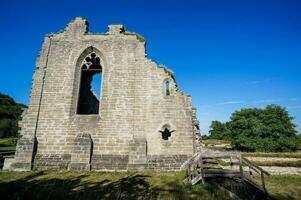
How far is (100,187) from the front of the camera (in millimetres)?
7523

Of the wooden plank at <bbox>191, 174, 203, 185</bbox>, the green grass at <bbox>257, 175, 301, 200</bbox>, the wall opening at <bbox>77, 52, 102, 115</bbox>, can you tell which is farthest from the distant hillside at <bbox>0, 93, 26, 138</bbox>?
Result: the green grass at <bbox>257, 175, 301, 200</bbox>

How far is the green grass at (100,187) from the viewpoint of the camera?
21.2 ft

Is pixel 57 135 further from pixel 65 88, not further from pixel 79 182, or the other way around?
pixel 79 182

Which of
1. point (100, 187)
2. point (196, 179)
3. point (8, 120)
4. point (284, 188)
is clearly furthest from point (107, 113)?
point (8, 120)

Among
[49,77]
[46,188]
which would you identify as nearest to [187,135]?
[46,188]

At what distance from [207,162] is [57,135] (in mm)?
9240

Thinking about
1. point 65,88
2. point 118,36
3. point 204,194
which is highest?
point 118,36

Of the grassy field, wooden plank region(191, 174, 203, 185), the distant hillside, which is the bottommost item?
the grassy field

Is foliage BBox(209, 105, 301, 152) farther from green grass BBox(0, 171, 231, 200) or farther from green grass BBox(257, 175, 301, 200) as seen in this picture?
green grass BBox(0, 171, 231, 200)

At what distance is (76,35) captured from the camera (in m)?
13.4

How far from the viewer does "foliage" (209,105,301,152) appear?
30.1m

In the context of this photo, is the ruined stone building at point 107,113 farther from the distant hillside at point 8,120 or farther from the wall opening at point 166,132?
the distant hillside at point 8,120

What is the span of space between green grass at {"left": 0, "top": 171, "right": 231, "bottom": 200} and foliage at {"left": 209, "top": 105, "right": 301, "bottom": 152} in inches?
1021

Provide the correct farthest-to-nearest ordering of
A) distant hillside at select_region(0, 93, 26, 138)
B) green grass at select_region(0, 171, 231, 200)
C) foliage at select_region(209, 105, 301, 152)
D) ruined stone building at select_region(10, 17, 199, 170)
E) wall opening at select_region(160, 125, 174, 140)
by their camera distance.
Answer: distant hillside at select_region(0, 93, 26, 138) < foliage at select_region(209, 105, 301, 152) < wall opening at select_region(160, 125, 174, 140) < ruined stone building at select_region(10, 17, 199, 170) < green grass at select_region(0, 171, 231, 200)
